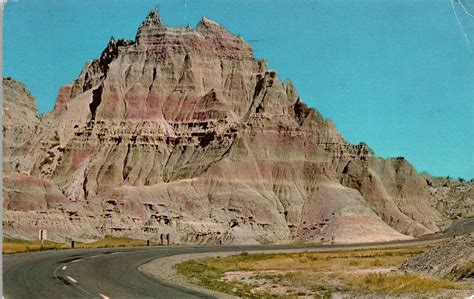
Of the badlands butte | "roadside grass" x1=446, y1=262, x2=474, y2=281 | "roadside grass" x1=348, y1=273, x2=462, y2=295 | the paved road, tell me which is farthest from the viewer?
the badlands butte

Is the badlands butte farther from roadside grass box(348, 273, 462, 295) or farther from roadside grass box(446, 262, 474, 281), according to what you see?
roadside grass box(446, 262, 474, 281)

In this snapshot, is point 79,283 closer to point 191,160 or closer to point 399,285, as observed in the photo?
point 399,285

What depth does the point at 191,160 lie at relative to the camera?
401 ft

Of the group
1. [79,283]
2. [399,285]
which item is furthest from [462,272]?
[79,283]

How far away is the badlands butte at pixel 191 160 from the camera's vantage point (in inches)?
3839

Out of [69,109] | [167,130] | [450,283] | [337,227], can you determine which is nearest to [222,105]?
[167,130]

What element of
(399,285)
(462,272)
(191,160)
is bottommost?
(399,285)

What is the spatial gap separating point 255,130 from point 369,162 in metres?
41.3

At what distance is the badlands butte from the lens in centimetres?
9750

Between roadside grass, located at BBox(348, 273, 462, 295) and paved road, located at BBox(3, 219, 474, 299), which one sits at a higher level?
paved road, located at BBox(3, 219, 474, 299)

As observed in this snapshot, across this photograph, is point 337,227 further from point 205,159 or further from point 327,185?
point 205,159

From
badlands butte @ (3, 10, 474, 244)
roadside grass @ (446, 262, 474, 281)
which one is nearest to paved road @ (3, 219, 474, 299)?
roadside grass @ (446, 262, 474, 281)

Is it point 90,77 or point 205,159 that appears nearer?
point 205,159

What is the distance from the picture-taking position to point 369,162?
152m
